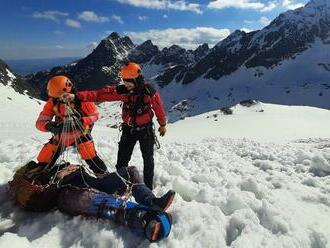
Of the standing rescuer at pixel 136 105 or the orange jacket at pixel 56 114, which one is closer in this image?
the orange jacket at pixel 56 114

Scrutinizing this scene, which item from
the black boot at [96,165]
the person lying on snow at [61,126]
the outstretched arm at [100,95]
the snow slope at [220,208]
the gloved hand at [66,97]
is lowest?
the snow slope at [220,208]

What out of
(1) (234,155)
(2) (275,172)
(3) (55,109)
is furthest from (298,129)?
(3) (55,109)

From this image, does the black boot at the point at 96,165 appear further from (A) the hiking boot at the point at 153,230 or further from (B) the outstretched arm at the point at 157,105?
(A) the hiking boot at the point at 153,230

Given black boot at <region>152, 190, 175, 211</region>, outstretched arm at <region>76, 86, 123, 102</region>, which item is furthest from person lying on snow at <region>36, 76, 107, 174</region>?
black boot at <region>152, 190, 175, 211</region>

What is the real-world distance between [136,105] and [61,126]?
1.69 m

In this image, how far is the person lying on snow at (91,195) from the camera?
6.80 metres

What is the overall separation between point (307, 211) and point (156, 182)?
3.41 m

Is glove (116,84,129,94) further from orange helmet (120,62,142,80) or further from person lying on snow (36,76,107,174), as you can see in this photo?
person lying on snow (36,76,107,174)

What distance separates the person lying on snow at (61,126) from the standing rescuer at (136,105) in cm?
29

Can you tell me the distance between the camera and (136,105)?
9.15 metres

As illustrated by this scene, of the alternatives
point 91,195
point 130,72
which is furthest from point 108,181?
point 130,72

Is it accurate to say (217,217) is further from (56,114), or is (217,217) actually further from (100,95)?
(56,114)

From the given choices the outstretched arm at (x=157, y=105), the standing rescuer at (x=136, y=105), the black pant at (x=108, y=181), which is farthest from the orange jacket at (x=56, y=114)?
the outstretched arm at (x=157, y=105)

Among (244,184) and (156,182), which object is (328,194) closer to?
(244,184)
